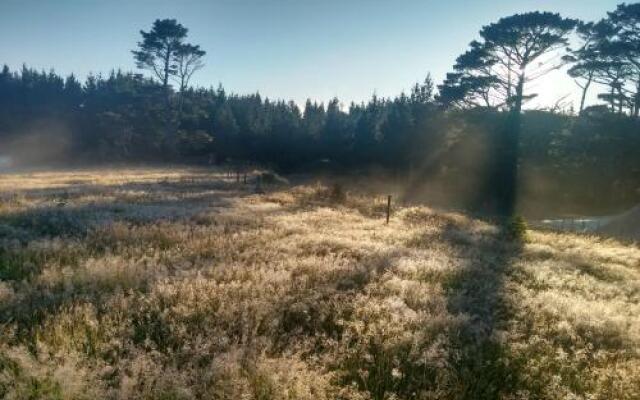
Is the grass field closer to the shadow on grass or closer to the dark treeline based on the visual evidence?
the shadow on grass

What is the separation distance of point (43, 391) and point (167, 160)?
71732 millimetres

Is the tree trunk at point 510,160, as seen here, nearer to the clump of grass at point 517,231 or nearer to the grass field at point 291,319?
the clump of grass at point 517,231

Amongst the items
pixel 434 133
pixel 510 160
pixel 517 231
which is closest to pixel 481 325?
pixel 517 231

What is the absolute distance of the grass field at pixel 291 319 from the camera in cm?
459

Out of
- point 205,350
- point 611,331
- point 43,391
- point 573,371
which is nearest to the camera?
point 43,391

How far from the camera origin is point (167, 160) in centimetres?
7219

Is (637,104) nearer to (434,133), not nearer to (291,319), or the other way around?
(434,133)

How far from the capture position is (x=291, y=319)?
21.4 feet

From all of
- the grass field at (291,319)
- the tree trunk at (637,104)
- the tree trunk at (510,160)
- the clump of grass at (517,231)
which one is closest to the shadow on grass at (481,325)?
the grass field at (291,319)

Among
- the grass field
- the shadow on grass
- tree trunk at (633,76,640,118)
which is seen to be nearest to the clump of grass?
the shadow on grass

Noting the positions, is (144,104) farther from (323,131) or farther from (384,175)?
(384,175)

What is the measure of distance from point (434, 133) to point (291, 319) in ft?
153

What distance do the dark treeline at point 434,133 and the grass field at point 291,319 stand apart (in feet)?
88.2

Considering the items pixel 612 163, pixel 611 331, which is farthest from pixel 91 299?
pixel 612 163
